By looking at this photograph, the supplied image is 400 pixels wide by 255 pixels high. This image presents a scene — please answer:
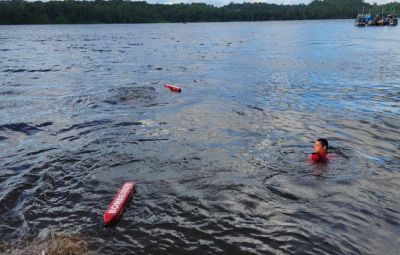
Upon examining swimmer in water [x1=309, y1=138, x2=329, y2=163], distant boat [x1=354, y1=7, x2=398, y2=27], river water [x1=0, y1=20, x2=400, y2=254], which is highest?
distant boat [x1=354, y1=7, x2=398, y2=27]

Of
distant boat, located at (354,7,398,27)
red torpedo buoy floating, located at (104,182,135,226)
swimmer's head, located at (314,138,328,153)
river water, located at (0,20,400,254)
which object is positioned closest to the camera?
river water, located at (0,20,400,254)

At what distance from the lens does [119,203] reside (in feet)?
29.1

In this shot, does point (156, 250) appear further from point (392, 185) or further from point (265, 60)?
point (265, 60)

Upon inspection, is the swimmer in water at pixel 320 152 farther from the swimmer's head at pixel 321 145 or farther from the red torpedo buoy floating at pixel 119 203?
the red torpedo buoy floating at pixel 119 203

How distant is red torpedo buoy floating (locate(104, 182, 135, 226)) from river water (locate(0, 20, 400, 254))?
0.17m

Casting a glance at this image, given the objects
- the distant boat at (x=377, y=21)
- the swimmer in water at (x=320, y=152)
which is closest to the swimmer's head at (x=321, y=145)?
the swimmer in water at (x=320, y=152)

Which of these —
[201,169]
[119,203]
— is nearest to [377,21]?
[201,169]

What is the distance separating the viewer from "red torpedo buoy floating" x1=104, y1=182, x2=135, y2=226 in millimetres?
8350

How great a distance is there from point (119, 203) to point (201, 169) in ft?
10.2

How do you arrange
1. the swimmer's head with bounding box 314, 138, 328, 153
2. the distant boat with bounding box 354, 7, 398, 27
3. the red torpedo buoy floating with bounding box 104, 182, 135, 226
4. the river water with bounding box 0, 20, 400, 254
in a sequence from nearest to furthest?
the river water with bounding box 0, 20, 400, 254 < the red torpedo buoy floating with bounding box 104, 182, 135, 226 < the swimmer's head with bounding box 314, 138, 328, 153 < the distant boat with bounding box 354, 7, 398, 27

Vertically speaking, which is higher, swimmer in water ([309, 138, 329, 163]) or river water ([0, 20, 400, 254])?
swimmer in water ([309, 138, 329, 163])

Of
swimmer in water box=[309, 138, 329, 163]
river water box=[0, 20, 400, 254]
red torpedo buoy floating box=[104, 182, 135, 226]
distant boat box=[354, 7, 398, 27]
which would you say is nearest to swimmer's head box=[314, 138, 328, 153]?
swimmer in water box=[309, 138, 329, 163]

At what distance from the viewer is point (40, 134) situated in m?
14.8

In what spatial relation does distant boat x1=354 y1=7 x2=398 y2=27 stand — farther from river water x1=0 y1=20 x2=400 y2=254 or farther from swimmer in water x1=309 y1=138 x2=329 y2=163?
swimmer in water x1=309 y1=138 x2=329 y2=163
